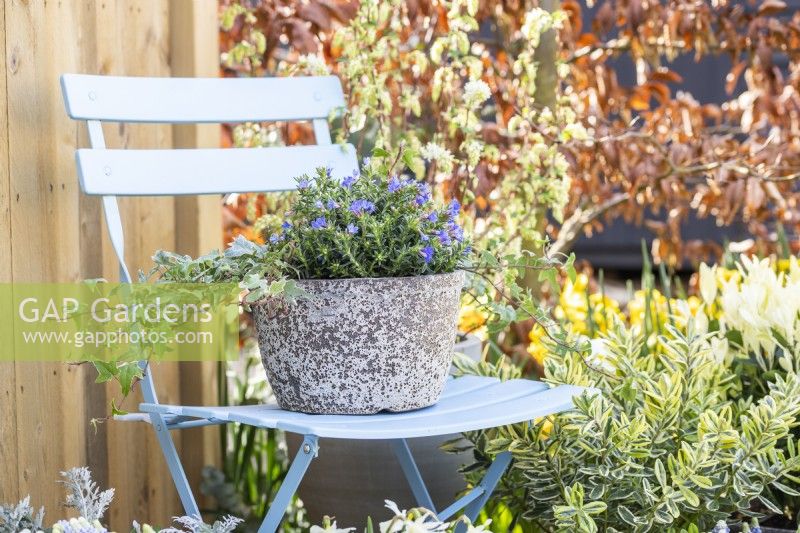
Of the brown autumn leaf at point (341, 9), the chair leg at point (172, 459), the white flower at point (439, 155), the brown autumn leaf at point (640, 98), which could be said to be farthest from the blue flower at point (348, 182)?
the brown autumn leaf at point (640, 98)

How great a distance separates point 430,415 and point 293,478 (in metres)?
0.23

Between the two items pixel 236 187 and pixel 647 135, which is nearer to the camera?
pixel 236 187

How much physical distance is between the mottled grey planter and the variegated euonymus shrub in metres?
0.27

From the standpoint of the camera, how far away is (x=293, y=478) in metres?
1.41

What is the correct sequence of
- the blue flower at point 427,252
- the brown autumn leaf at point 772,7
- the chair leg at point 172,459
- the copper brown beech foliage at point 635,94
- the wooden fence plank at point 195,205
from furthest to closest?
the brown autumn leaf at point 772,7 → the copper brown beech foliage at point 635,94 → the wooden fence plank at point 195,205 → the chair leg at point 172,459 → the blue flower at point 427,252

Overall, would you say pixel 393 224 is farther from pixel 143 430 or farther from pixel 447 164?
pixel 143 430

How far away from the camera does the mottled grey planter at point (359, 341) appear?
150cm

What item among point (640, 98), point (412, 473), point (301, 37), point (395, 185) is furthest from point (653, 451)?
point (640, 98)

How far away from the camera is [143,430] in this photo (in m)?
2.22

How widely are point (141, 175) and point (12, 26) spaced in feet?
1.10

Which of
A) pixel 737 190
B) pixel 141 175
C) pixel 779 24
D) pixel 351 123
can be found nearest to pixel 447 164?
pixel 351 123

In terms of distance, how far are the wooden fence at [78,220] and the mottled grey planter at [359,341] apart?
1.72 ft

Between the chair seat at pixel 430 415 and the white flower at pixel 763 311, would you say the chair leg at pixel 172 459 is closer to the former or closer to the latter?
the chair seat at pixel 430 415


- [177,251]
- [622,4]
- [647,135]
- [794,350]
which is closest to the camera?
[794,350]
